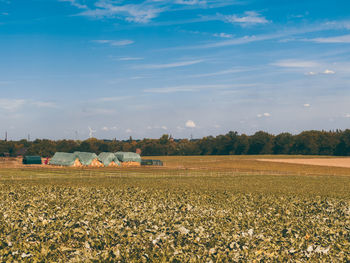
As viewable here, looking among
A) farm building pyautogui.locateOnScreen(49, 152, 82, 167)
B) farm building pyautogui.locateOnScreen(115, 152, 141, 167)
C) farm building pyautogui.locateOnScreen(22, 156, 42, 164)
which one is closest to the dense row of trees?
farm building pyautogui.locateOnScreen(22, 156, 42, 164)

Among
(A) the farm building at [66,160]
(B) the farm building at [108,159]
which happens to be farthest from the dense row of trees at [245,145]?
(B) the farm building at [108,159]

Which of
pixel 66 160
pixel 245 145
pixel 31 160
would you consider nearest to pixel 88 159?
pixel 66 160

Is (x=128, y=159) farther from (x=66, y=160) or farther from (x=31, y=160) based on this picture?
(x=31, y=160)

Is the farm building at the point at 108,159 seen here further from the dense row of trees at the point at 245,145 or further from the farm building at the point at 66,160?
the dense row of trees at the point at 245,145

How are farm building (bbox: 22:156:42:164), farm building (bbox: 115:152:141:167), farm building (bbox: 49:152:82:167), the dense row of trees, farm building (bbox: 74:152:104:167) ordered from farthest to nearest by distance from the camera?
the dense row of trees, farm building (bbox: 115:152:141:167), farm building (bbox: 22:156:42:164), farm building (bbox: 74:152:104:167), farm building (bbox: 49:152:82:167)

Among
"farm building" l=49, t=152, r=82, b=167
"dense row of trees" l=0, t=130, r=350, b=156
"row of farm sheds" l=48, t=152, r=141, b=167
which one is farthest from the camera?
"dense row of trees" l=0, t=130, r=350, b=156

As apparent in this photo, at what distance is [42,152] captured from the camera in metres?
176

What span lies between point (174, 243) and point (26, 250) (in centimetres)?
542

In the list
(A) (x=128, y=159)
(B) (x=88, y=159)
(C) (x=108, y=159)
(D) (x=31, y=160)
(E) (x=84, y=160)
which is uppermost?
(B) (x=88, y=159)

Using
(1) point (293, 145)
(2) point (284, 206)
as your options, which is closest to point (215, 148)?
(1) point (293, 145)

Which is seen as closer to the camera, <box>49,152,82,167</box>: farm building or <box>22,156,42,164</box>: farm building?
<box>49,152,82,167</box>: farm building

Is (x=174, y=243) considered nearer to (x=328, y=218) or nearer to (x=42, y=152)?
(x=328, y=218)

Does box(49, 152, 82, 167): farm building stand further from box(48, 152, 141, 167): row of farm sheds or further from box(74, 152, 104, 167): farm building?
box(74, 152, 104, 167): farm building

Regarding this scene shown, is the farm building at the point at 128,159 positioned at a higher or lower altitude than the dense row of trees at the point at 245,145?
A: lower
